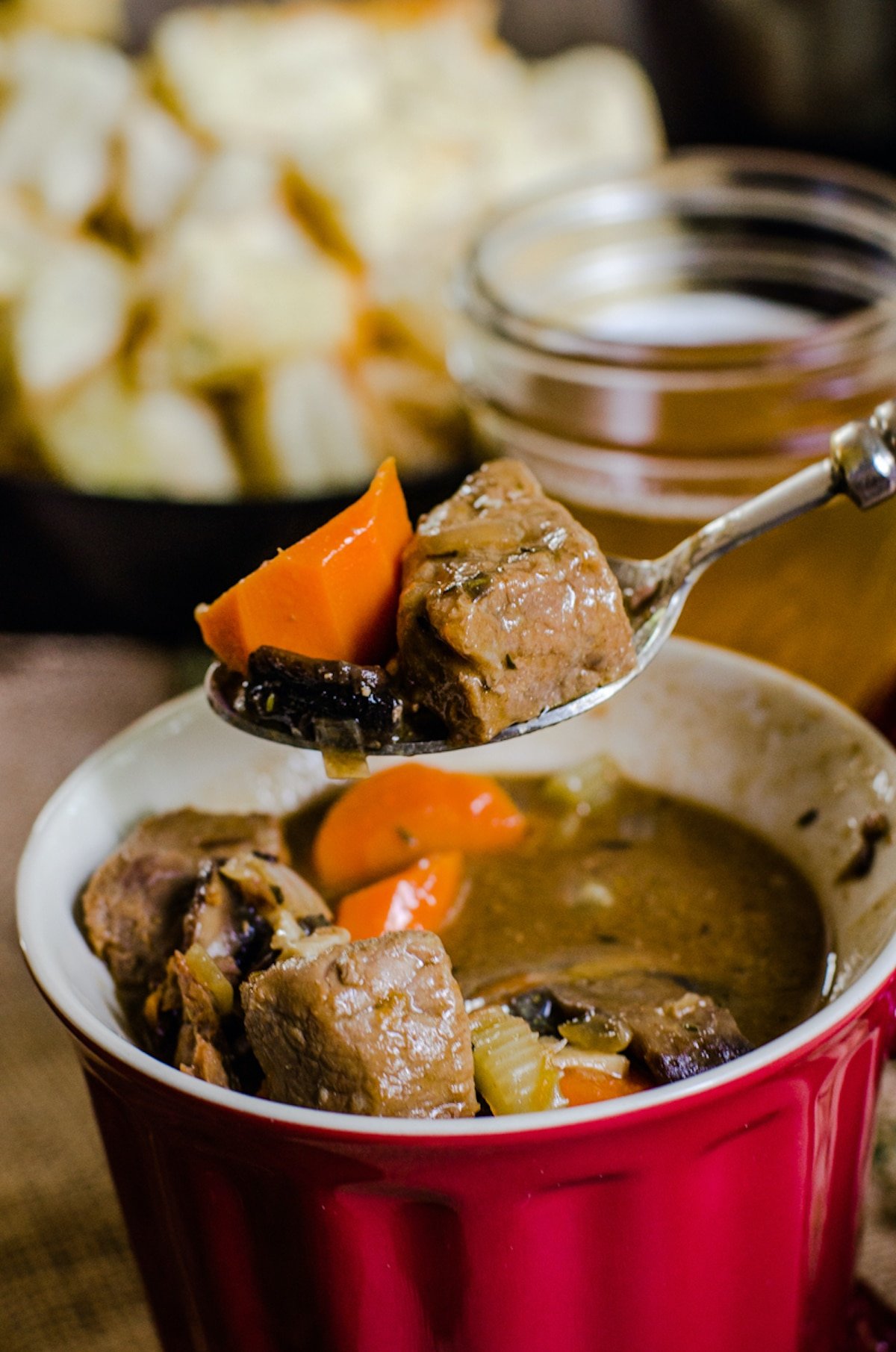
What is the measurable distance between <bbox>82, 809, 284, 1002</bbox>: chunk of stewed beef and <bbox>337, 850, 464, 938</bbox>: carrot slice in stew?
9 centimetres

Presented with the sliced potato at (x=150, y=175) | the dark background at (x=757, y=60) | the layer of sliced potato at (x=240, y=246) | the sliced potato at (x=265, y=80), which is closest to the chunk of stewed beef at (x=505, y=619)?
the layer of sliced potato at (x=240, y=246)

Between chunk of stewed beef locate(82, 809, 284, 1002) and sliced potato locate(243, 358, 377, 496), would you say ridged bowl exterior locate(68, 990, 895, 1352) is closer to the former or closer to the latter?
chunk of stewed beef locate(82, 809, 284, 1002)

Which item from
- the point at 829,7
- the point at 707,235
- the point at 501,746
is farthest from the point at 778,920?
the point at 829,7

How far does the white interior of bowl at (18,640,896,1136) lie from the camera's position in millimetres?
1169

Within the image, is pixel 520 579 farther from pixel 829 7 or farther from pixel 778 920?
pixel 829 7

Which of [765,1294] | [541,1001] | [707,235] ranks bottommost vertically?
[765,1294]

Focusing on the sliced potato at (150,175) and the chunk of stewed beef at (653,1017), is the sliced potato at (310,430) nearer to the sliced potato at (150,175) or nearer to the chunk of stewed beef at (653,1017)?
the sliced potato at (150,175)

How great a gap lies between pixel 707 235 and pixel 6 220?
1.17m

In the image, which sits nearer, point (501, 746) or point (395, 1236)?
point (395, 1236)

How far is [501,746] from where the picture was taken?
5.05 ft

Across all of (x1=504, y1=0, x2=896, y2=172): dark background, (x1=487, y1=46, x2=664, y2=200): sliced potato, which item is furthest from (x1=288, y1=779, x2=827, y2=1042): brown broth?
(x1=504, y1=0, x2=896, y2=172): dark background

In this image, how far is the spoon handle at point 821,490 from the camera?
1246 mm

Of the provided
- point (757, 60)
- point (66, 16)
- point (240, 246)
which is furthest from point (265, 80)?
point (757, 60)

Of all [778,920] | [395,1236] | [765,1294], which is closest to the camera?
[395,1236]
